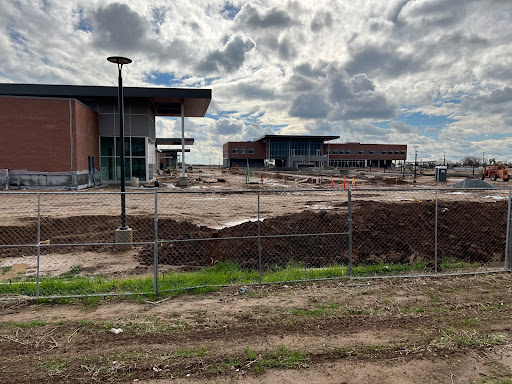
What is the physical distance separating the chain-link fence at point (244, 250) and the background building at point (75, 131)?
15984 mm

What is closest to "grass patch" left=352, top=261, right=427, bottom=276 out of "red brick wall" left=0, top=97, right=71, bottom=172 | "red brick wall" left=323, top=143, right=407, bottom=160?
"red brick wall" left=0, top=97, right=71, bottom=172

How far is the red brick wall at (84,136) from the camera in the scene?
31031 mm

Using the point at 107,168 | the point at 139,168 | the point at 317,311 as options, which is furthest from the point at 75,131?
the point at 317,311

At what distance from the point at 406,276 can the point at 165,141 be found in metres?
83.6

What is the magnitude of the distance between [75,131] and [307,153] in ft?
290

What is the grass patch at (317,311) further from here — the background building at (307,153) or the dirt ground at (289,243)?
the background building at (307,153)

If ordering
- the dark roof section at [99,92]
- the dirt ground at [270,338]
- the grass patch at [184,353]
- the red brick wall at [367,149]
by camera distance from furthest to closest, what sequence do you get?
the red brick wall at [367,149] → the dark roof section at [99,92] → the grass patch at [184,353] → the dirt ground at [270,338]

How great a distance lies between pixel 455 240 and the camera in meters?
11.7

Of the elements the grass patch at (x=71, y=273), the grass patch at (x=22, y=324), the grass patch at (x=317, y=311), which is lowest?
the grass patch at (x=71, y=273)

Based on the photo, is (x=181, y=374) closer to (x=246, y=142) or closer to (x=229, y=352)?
(x=229, y=352)

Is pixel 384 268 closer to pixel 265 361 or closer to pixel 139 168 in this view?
pixel 265 361

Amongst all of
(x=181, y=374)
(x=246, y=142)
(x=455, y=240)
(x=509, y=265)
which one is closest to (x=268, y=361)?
(x=181, y=374)

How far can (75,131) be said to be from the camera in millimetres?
30938

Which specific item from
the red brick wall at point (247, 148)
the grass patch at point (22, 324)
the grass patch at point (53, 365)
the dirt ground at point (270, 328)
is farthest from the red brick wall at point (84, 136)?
the red brick wall at point (247, 148)
